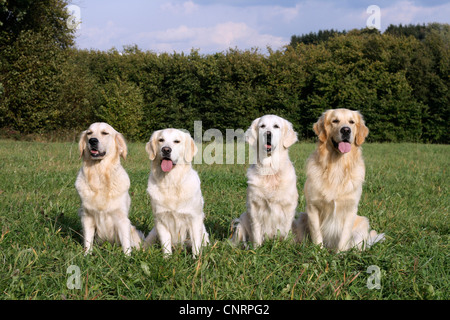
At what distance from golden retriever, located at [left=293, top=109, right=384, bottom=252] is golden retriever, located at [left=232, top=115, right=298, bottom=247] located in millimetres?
205

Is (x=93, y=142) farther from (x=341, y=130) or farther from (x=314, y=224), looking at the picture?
(x=341, y=130)

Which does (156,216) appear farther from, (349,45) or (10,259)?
(349,45)

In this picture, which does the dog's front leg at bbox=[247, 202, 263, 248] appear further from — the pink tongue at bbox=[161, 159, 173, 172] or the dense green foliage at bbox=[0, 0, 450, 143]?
the dense green foliage at bbox=[0, 0, 450, 143]

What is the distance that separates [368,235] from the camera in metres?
3.80

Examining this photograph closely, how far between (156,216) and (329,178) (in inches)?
63.6

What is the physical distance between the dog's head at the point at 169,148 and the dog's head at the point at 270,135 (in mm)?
673

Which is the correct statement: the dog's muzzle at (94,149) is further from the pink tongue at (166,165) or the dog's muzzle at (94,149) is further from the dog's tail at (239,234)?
the dog's tail at (239,234)

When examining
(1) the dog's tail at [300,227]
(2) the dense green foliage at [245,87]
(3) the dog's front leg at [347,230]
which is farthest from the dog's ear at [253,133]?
(2) the dense green foliage at [245,87]

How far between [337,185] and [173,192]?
150 centimetres

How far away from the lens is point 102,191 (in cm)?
370

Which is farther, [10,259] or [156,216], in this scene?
[156,216]

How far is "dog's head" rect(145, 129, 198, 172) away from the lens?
3.61 meters

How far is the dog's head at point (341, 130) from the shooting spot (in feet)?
12.4
